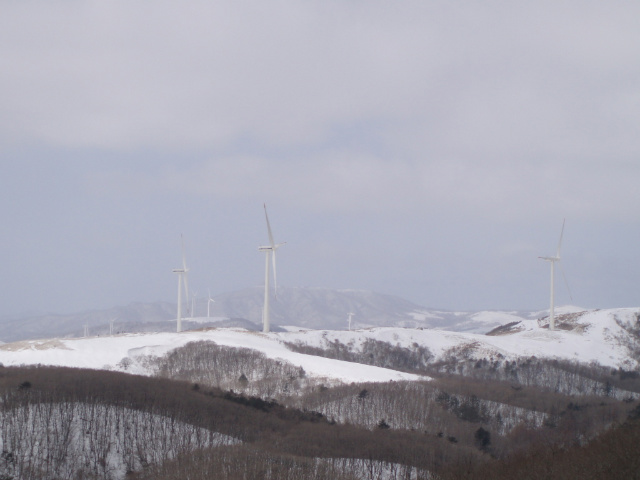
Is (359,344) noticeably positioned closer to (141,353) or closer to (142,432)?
(141,353)

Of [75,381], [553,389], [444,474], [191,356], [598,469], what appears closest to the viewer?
[598,469]

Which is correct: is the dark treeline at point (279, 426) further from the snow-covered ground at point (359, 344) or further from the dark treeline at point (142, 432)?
the snow-covered ground at point (359, 344)

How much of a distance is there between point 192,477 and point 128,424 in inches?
740

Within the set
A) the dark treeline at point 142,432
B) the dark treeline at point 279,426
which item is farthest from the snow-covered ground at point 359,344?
the dark treeline at point 142,432

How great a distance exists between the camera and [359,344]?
467 feet

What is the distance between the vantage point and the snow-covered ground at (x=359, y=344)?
100 metres

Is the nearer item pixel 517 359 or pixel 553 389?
pixel 553 389

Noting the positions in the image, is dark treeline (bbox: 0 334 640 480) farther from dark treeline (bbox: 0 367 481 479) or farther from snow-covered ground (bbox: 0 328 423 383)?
snow-covered ground (bbox: 0 328 423 383)

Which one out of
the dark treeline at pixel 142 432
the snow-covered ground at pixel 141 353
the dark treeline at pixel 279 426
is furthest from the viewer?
the snow-covered ground at pixel 141 353

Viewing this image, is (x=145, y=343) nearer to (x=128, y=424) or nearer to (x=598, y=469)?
(x=128, y=424)

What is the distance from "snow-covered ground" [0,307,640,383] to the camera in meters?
100

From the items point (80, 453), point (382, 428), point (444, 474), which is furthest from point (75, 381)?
point (444, 474)

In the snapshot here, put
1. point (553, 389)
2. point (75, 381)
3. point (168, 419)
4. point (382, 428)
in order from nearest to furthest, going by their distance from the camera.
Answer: point (168, 419), point (75, 381), point (382, 428), point (553, 389)

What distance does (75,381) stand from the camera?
63.9 meters
